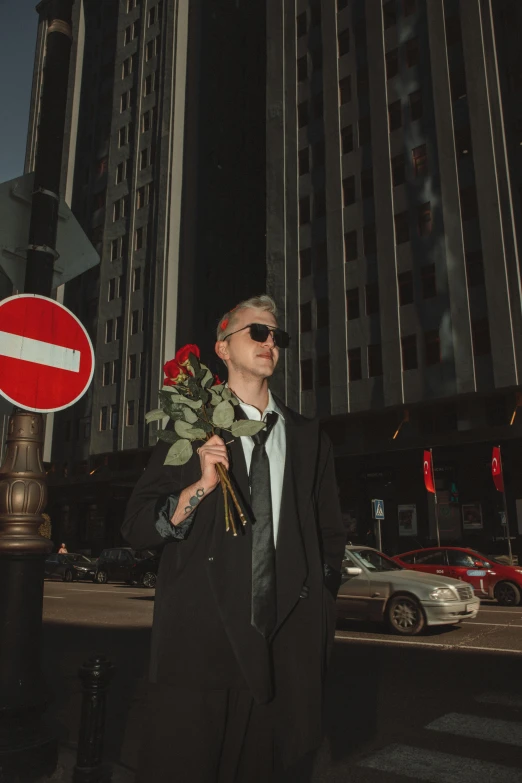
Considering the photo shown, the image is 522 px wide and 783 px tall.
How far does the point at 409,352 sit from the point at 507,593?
579 inches

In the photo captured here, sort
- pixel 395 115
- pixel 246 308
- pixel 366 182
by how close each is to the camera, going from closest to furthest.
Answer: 1. pixel 246 308
2. pixel 395 115
3. pixel 366 182

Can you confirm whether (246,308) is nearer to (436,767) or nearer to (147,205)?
(436,767)

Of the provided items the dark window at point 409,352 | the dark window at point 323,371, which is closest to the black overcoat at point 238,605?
the dark window at point 409,352

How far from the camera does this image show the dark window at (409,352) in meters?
28.0

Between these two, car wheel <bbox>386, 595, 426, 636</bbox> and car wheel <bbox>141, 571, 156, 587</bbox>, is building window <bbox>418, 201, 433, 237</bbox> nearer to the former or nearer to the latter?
car wheel <bbox>141, 571, 156, 587</bbox>

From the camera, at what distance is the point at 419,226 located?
2888 cm

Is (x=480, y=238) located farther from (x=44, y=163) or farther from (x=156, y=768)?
(x=156, y=768)

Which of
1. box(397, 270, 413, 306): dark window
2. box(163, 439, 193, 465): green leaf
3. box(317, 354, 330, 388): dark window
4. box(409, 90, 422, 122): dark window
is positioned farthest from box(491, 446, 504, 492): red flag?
box(163, 439, 193, 465): green leaf

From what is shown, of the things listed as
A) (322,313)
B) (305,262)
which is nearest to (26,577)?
(322,313)

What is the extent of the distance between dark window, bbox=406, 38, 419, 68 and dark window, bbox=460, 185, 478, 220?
8.38m

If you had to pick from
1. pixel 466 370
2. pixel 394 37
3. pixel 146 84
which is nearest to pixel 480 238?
pixel 466 370

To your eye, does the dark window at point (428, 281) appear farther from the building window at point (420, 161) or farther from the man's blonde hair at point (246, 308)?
the man's blonde hair at point (246, 308)

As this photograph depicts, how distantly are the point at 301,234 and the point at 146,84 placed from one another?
23.1 metres

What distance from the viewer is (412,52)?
30953 mm
